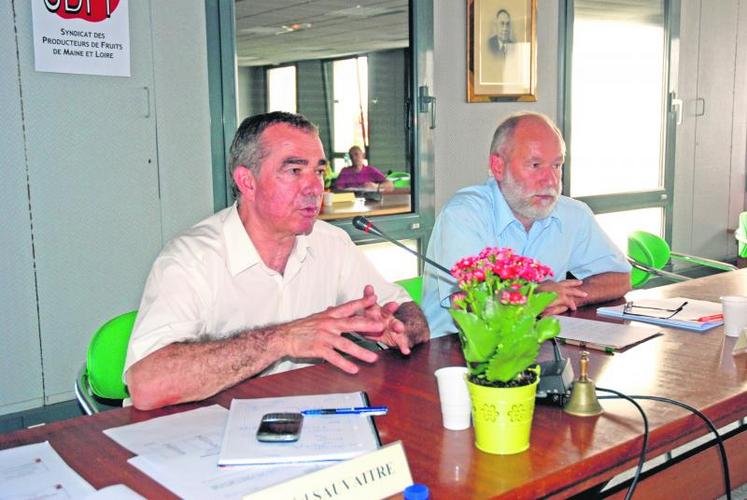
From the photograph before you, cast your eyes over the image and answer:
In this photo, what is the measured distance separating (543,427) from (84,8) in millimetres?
2423

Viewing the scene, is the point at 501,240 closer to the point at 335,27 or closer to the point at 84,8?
the point at 84,8

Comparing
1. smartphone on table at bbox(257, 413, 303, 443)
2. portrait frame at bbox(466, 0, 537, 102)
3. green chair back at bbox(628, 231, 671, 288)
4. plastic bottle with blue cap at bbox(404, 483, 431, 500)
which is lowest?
green chair back at bbox(628, 231, 671, 288)

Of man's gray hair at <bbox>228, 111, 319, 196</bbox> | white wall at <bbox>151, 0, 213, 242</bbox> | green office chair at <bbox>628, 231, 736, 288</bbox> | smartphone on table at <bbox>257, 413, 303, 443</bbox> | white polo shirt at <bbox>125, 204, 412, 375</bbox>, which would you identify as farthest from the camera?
green office chair at <bbox>628, 231, 736, 288</bbox>

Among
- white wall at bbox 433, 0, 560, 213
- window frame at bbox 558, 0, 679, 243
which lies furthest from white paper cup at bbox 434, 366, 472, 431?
window frame at bbox 558, 0, 679, 243

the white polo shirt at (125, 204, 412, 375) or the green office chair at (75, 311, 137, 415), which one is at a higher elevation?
the white polo shirt at (125, 204, 412, 375)

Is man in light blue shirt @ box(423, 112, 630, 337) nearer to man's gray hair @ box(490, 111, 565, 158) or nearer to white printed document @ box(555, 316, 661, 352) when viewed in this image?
man's gray hair @ box(490, 111, 565, 158)

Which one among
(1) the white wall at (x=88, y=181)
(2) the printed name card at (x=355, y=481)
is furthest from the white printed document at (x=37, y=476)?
(1) the white wall at (x=88, y=181)

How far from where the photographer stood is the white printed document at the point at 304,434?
1116 millimetres

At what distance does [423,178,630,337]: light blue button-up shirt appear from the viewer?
2328mm

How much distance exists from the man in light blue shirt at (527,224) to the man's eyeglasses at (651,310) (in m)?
0.14

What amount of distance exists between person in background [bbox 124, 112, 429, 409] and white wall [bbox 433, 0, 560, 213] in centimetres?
207

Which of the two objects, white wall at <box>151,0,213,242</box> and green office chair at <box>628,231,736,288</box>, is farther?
green office chair at <box>628,231,736,288</box>

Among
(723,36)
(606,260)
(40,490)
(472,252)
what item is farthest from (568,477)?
(723,36)

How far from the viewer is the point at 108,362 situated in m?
1.68
